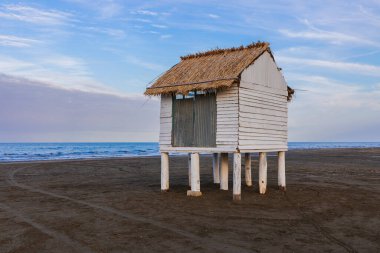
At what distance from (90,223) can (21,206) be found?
4297 millimetres

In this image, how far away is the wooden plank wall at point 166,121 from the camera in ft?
58.8

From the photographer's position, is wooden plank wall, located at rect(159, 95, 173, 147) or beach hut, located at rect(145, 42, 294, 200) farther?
wooden plank wall, located at rect(159, 95, 173, 147)

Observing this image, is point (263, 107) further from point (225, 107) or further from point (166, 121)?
point (166, 121)

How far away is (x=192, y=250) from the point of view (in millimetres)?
9133

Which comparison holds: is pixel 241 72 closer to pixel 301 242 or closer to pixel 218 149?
pixel 218 149

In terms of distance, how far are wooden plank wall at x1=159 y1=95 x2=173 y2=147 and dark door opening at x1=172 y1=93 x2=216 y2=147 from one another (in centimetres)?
19

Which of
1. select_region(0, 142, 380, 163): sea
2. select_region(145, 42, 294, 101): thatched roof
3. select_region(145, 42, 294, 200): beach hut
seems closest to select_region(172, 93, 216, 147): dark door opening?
select_region(145, 42, 294, 200): beach hut

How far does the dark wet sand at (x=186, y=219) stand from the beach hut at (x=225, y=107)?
1.84 m

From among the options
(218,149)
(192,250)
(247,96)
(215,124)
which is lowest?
(192,250)

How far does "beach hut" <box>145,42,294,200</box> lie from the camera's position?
15883 mm

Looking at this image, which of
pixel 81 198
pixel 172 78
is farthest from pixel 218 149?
pixel 81 198

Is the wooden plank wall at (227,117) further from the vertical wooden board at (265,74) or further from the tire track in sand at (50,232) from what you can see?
the tire track in sand at (50,232)

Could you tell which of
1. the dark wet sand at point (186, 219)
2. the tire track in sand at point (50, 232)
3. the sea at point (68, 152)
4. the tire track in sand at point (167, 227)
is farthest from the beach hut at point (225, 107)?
the sea at point (68, 152)

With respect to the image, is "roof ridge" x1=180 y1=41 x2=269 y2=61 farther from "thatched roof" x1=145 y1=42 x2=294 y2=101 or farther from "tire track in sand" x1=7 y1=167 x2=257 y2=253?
"tire track in sand" x1=7 y1=167 x2=257 y2=253
